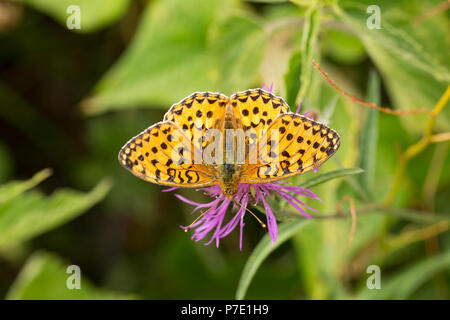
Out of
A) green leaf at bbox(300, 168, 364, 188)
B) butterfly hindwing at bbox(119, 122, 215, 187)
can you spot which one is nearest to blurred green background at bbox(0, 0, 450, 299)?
green leaf at bbox(300, 168, 364, 188)

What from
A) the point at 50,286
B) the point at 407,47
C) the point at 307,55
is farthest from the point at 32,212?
the point at 407,47

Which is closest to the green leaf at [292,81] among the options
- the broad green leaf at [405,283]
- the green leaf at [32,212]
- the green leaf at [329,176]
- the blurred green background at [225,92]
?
the blurred green background at [225,92]

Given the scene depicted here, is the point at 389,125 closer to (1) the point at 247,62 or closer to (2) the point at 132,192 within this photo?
(1) the point at 247,62

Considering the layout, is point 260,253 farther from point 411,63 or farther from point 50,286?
point 50,286

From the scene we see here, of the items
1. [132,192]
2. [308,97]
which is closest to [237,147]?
[308,97]

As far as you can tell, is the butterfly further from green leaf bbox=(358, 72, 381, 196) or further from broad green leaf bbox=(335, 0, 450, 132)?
broad green leaf bbox=(335, 0, 450, 132)
